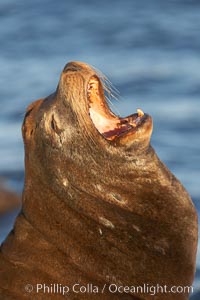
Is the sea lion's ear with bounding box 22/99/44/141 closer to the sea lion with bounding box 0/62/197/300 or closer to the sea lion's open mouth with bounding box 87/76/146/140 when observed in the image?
the sea lion with bounding box 0/62/197/300

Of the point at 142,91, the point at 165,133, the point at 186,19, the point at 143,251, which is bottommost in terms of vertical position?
the point at 143,251

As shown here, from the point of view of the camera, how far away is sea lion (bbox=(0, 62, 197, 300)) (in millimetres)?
6543

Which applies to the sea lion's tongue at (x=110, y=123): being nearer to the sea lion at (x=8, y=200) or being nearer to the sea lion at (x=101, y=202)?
the sea lion at (x=101, y=202)

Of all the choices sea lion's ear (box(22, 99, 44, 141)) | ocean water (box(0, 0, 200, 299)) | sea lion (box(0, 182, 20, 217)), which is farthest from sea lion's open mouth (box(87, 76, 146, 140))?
sea lion (box(0, 182, 20, 217))

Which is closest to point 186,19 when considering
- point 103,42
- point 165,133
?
point 103,42

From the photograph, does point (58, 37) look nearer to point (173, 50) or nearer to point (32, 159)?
point (173, 50)

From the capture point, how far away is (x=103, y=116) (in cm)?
672

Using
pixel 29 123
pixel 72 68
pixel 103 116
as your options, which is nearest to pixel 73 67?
pixel 72 68

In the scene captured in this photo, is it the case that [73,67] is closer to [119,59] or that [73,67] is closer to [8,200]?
[8,200]

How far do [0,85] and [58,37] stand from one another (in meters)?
1.90

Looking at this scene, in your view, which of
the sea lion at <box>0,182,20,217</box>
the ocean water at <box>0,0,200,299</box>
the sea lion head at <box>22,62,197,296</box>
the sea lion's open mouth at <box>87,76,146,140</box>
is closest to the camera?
the sea lion head at <box>22,62,197,296</box>

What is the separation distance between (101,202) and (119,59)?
8188 millimetres

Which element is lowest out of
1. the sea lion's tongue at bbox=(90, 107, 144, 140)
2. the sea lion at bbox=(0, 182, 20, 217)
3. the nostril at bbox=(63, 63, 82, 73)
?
the sea lion's tongue at bbox=(90, 107, 144, 140)

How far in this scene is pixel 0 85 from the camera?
14.0m
